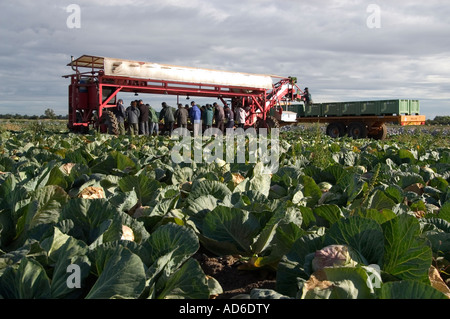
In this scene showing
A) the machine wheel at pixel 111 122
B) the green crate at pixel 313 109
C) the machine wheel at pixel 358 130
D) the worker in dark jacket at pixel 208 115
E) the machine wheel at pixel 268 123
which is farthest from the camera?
the green crate at pixel 313 109

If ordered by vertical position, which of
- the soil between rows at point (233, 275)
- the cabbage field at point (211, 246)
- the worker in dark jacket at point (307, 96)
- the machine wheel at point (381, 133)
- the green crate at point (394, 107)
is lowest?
the soil between rows at point (233, 275)

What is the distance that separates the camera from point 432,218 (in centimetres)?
201

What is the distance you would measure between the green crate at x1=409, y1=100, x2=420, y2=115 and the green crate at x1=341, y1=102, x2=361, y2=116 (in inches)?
103

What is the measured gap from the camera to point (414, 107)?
22.6 metres

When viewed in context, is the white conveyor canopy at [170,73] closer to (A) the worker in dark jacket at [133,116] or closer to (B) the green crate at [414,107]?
(A) the worker in dark jacket at [133,116]

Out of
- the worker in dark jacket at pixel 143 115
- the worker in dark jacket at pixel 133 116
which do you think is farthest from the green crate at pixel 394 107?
the worker in dark jacket at pixel 133 116

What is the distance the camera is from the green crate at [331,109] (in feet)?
80.4

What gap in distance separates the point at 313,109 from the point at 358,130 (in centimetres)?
369

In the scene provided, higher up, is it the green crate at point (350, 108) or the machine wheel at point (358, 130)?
the green crate at point (350, 108)

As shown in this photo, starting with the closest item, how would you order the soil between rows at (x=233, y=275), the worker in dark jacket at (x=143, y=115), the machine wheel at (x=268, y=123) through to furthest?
the soil between rows at (x=233, y=275) → the worker in dark jacket at (x=143, y=115) → the machine wheel at (x=268, y=123)

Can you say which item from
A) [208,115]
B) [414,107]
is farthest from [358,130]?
[208,115]

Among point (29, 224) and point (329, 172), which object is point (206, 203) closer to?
point (29, 224)

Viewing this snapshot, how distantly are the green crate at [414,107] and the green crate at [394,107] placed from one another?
32cm
